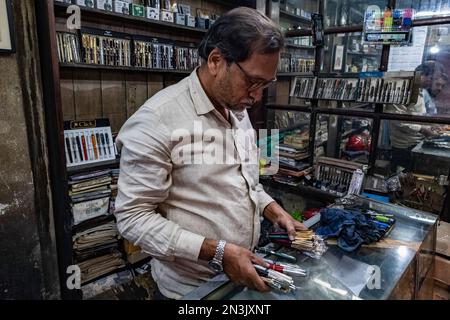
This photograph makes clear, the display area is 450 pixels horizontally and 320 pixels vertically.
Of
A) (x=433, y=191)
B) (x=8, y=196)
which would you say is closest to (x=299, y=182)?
(x=433, y=191)

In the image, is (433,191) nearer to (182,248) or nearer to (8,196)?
(182,248)

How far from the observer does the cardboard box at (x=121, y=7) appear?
2062mm

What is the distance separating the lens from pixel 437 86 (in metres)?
1.83

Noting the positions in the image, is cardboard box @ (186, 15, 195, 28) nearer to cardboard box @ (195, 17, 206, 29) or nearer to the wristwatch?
cardboard box @ (195, 17, 206, 29)

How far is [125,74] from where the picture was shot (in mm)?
2404

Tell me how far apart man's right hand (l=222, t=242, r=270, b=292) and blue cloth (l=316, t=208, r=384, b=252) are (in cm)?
35

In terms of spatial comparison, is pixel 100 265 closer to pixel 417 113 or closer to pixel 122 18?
pixel 122 18

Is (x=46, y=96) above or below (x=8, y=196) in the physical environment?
above

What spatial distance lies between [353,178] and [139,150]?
161 cm

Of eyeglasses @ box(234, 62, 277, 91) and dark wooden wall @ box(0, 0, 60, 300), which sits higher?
eyeglasses @ box(234, 62, 277, 91)

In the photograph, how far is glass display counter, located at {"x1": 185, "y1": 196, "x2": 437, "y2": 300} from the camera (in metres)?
0.80

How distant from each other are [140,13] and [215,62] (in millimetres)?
1566

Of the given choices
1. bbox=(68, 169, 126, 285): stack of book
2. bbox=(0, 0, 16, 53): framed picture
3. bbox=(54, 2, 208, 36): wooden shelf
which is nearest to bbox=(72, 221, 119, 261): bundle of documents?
bbox=(68, 169, 126, 285): stack of book

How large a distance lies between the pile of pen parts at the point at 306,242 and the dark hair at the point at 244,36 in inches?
23.1
